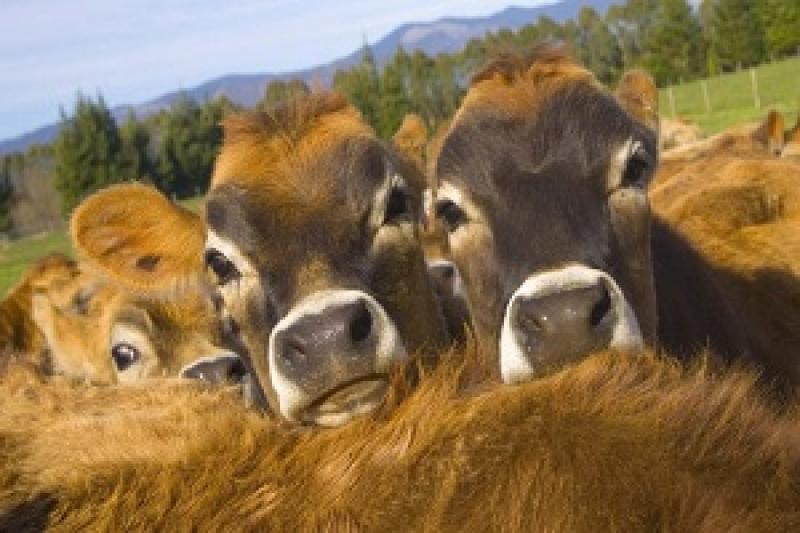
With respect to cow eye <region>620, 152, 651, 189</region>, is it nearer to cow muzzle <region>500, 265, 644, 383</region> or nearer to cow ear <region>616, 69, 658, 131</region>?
cow ear <region>616, 69, 658, 131</region>

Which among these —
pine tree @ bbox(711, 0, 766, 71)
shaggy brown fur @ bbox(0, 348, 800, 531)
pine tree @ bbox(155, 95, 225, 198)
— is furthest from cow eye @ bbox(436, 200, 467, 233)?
pine tree @ bbox(711, 0, 766, 71)

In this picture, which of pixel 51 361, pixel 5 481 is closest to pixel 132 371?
pixel 51 361

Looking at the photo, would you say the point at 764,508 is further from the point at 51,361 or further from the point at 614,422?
the point at 51,361

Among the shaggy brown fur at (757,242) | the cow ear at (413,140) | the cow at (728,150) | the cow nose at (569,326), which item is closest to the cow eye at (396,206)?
the cow ear at (413,140)

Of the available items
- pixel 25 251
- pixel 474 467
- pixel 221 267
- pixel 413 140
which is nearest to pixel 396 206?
pixel 221 267

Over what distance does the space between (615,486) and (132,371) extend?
583 centimetres

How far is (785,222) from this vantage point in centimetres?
699

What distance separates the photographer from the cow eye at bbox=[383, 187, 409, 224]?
5.07 m

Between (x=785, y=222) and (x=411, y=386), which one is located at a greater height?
(x=411, y=386)

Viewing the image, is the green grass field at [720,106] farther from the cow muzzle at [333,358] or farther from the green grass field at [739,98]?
the cow muzzle at [333,358]

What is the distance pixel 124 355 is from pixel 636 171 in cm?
401

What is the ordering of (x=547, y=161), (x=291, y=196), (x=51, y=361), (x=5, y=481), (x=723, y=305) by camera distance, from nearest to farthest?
(x=5, y=481)
(x=547, y=161)
(x=291, y=196)
(x=723, y=305)
(x=51, y=361)

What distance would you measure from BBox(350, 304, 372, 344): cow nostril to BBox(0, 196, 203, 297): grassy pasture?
2772 centimetres

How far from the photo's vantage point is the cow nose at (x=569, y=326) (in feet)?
13.1
